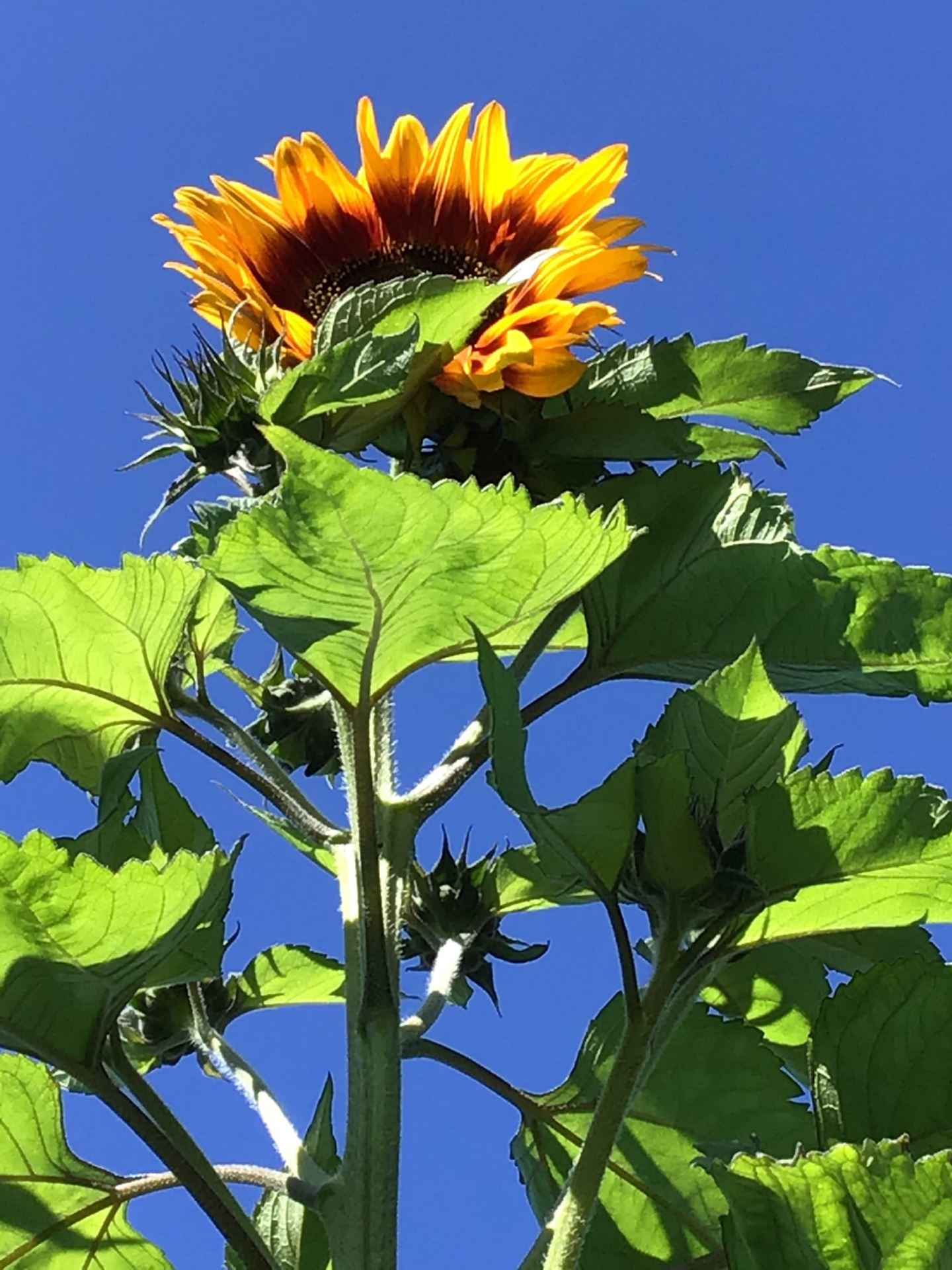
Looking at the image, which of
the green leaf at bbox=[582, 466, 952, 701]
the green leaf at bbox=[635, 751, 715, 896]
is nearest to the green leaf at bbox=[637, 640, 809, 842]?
the green leaf at bbox=[635, 751, 715, 896]

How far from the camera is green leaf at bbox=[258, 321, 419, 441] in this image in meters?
1.12

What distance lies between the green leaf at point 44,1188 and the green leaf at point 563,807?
560 millimetres

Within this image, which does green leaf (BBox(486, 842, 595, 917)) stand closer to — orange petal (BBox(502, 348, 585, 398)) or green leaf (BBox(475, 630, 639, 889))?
green leaf (BBox(475, 630, 639, 889))

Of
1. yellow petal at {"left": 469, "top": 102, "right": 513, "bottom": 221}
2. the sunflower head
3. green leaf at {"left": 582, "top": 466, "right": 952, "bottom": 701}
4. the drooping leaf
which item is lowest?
the sunflower head

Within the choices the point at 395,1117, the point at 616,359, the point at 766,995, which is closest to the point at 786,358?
the point at 616,359

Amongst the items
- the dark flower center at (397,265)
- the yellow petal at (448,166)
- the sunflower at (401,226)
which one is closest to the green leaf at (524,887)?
the sunflower at (401,226)

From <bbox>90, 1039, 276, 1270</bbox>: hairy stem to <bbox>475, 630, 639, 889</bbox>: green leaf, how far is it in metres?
0.38

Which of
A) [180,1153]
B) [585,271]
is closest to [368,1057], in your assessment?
[180,1153]

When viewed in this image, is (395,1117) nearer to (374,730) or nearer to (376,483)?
(374,730)

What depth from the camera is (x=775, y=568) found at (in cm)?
134

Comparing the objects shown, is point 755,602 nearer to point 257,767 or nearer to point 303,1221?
point 257,767

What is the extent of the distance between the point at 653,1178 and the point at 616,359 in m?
0.81

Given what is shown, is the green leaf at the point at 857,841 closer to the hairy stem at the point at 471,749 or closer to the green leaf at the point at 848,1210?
the green leaf at the point at 848,1210

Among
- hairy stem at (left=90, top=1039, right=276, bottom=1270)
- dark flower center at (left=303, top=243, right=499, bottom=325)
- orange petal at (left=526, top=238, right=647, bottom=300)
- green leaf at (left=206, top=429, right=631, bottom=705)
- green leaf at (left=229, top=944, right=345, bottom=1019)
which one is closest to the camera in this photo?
green leaf at (left=206, top=429, right=631, bottom=705)
